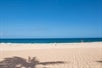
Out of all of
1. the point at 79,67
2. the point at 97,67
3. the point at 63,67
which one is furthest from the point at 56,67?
the point at 97,67

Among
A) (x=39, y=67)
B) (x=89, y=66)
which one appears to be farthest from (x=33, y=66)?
(x=89, y=66)

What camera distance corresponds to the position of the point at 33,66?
11.5 m

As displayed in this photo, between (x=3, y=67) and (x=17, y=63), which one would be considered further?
(x=17, y=63)

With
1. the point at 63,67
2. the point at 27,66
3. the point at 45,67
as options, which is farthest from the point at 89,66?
the point at 27,66

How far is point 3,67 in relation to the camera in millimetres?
11266

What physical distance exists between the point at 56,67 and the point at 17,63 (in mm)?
2267

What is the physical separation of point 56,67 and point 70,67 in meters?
0.77

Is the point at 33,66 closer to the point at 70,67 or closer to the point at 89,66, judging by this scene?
the point at 70,67

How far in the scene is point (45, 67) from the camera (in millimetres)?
11656

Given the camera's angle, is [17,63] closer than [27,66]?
No

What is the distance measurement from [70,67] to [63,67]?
1.26ft

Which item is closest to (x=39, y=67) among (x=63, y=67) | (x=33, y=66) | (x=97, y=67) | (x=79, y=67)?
(x=33, y=66)

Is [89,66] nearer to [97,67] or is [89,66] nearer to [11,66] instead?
[97,67]

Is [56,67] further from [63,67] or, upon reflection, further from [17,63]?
[17,63]
